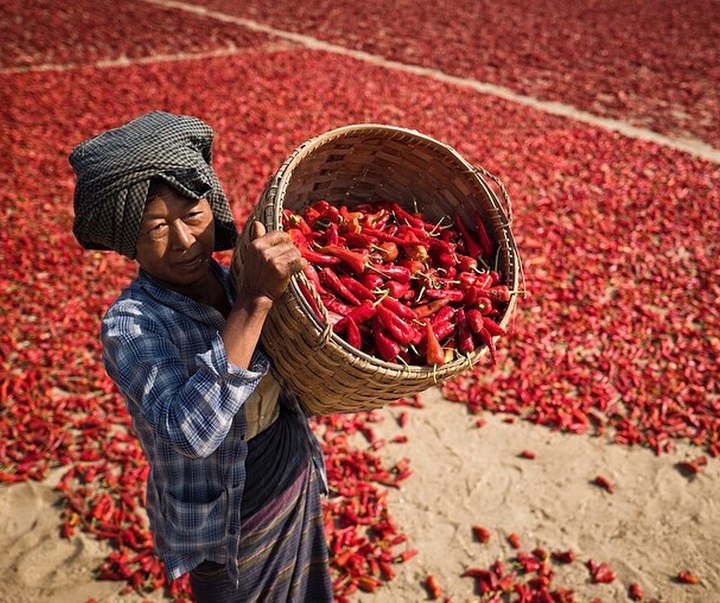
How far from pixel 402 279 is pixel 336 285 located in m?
0.33

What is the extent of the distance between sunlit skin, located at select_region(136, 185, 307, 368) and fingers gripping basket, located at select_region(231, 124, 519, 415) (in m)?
0.11

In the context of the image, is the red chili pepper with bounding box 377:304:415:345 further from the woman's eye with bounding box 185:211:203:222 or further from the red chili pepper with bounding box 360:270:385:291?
the woman's eye with bounding box 185:211:203:222

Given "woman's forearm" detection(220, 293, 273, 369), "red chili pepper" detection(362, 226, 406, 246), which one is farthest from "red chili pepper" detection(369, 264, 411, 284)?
"woman's forearm" detection(220, 293, 273, 369)

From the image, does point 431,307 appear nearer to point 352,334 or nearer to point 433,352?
point 433,352

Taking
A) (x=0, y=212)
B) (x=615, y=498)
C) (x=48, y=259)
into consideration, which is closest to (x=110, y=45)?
(x=0, y=212)

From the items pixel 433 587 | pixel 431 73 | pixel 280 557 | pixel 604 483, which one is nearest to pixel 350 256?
pixel 280 557

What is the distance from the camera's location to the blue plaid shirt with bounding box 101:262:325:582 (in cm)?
154

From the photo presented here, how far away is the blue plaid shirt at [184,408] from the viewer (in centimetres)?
154

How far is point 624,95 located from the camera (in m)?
12.0

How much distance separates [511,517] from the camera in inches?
145

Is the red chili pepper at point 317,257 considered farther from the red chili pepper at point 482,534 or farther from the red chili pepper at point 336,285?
the red chili pepper at point 482,534

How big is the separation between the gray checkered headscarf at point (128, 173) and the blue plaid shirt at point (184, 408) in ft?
0.68

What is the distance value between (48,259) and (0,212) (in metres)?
1.33

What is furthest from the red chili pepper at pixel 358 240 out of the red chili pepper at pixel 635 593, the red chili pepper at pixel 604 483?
the red chili pepper at pixel 604 483
